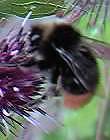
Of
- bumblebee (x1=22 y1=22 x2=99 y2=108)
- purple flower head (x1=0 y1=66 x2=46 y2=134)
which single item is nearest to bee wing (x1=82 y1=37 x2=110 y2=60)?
bumblebee (x1=22 y1=22 x2=99 y2=108)

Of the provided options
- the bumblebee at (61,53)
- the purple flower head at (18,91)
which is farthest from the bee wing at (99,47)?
the purple flower head at (18,91)

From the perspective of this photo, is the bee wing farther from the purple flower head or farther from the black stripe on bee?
the purple flower head

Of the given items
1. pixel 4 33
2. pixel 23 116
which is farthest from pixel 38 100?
pixel 4 33

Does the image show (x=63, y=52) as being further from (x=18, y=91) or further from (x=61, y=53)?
(x=18, y=91)

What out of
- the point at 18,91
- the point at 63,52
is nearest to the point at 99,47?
the point at 63,52

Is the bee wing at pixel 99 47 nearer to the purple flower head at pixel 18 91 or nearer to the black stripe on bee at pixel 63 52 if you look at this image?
the black stripe on bee at pixel 63 52

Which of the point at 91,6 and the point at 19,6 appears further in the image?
the point at 91,6

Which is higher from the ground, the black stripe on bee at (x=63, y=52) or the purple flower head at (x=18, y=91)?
the black stripe on bee at (x=63, y=52)

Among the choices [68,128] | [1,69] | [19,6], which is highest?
[19,6]

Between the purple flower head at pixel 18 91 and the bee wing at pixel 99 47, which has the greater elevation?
the bee wing at pixel 99 47

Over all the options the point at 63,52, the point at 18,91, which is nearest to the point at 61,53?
the point at 63,52

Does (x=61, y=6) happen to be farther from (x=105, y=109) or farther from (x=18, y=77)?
(x=105, y=109)
